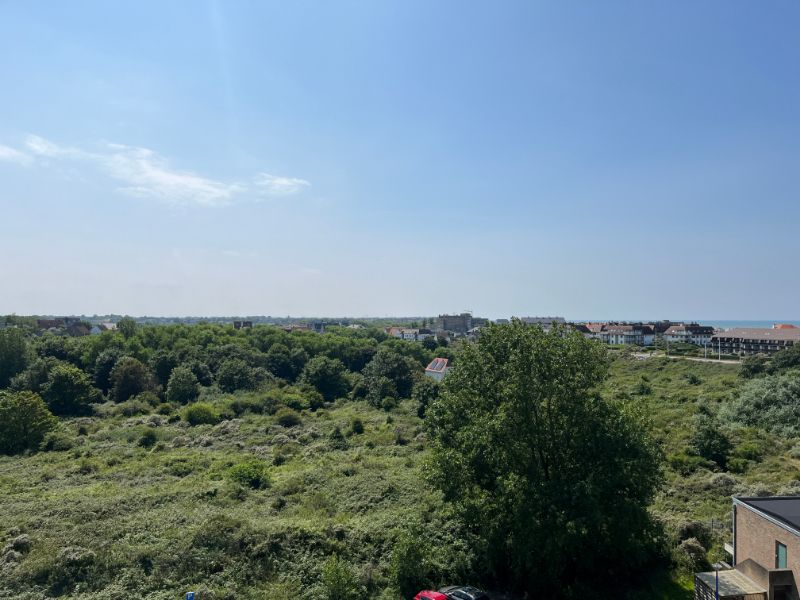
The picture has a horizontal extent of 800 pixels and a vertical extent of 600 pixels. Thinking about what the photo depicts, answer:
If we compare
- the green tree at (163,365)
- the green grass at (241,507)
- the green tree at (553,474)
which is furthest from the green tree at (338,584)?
the green tree at (163,365)

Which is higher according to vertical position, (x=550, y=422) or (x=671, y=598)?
(x=550, y=422)

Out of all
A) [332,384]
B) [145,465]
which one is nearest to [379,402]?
[332,384]

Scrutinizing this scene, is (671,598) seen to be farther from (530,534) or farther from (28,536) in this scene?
(28,536)

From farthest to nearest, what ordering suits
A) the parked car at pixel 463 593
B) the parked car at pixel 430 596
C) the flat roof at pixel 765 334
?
the flat roof at pixel 765 334
the parked car at pixel 463 593
the parked car at pixel 430 596

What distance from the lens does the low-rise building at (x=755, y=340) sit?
8638 cm

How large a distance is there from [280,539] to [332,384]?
47468 mm

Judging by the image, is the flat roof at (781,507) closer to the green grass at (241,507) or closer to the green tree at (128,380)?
the green grass at (241,507)

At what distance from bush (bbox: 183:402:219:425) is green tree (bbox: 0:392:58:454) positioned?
11843mm

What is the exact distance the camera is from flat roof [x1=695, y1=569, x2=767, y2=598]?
14.8 metres

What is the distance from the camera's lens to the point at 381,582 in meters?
18.2

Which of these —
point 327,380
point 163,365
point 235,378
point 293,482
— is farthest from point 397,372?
point 293,482

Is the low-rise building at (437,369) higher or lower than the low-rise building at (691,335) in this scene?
lower

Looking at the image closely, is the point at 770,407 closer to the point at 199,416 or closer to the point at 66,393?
the point at 199,416

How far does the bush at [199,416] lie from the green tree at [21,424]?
11.8 meters
